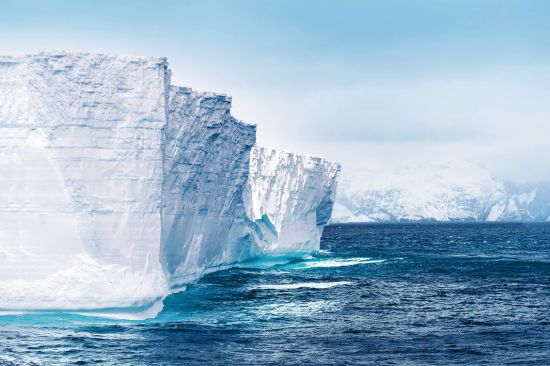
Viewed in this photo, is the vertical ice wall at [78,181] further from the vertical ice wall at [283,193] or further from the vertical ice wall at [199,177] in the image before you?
the vertical ice wall at [283,193]

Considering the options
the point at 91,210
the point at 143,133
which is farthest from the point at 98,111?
the point at 91,210

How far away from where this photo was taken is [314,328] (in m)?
24.8

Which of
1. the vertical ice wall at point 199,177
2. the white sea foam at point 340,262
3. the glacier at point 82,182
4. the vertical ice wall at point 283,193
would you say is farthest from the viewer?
the white sea foam at point 340,262

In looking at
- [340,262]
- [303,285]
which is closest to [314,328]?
[303,285]

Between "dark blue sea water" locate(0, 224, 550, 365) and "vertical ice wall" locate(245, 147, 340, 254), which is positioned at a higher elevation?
"vertical ice wall" locate(245, 147, 340, 254)

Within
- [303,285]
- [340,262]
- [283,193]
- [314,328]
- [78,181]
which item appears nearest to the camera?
[78,181]

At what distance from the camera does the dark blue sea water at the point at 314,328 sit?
20125 millimetres

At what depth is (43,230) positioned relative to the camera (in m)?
23.3

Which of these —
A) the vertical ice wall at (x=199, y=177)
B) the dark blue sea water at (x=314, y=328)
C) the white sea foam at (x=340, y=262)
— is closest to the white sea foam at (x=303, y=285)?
the dark blue sea water at (x=314, y=328)

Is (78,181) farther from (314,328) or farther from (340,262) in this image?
(340,262)

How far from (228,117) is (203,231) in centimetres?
506

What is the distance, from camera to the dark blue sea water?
20125 mm

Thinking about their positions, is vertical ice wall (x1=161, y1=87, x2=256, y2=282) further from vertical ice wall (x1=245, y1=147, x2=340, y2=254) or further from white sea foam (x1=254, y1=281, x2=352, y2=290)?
vertical ice wall (x1=245, y1=147, x2=340, y2=254)

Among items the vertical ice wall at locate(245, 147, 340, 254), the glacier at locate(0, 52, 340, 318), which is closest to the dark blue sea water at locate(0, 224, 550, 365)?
the glacier at locate(0, 52, 340, 318)
